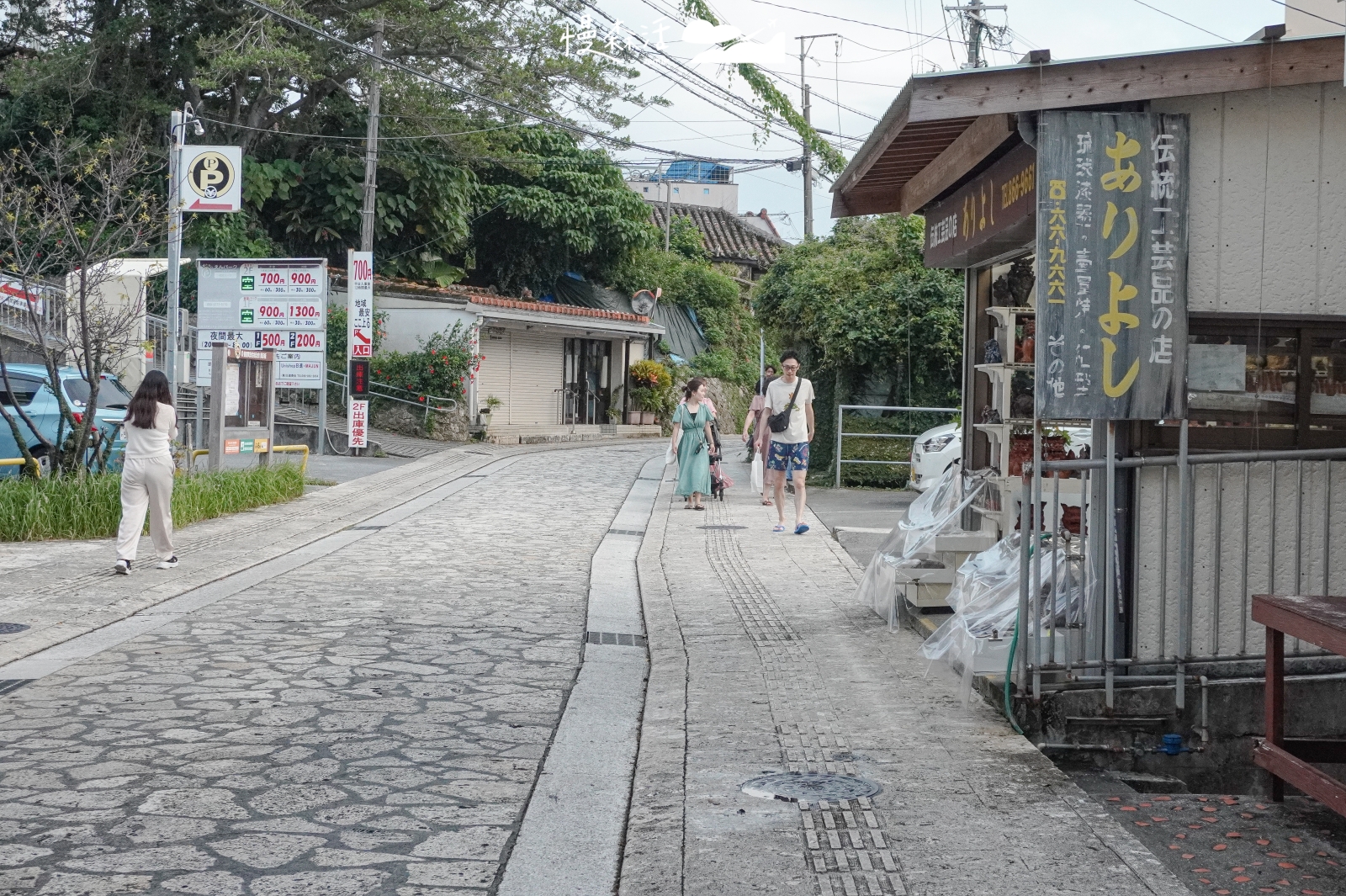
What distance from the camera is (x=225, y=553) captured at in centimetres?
1145

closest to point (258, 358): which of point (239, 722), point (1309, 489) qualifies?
point (239, 722)

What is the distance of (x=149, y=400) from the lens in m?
10.1

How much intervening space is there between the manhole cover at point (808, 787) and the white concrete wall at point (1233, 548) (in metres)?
1.69

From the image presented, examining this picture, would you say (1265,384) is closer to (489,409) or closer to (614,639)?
(614,639)

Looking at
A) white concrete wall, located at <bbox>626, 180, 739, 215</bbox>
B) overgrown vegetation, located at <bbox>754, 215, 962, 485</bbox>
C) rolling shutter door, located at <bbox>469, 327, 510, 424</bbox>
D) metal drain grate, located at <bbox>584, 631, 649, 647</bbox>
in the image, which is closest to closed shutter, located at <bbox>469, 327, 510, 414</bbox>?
rolling shutter door, located at <bbox>469, 327, 510, 424</bbox>

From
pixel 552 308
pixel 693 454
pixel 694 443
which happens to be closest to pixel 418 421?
pixel 552 308

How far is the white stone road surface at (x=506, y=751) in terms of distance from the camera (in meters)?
4.06

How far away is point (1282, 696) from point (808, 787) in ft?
5.95

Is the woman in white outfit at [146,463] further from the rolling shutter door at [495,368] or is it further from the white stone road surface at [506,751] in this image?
the rolling shutter door at [495,368]

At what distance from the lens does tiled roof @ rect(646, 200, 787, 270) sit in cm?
4900

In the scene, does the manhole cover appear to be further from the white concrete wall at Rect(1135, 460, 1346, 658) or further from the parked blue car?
the parked blue car

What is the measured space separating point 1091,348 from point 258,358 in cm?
1320

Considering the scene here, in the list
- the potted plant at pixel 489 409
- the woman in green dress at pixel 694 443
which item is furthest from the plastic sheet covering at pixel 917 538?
the potted plant at pixel 489 409

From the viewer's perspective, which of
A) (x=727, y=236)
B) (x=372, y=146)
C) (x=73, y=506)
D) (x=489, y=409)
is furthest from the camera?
(x=727, y=236)
